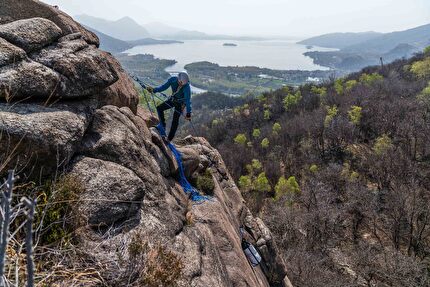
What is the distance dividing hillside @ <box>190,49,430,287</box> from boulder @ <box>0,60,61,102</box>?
1841cm

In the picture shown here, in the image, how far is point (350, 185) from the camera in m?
34.1

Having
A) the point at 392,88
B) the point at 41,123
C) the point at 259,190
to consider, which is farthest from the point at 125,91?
the point at 392,88

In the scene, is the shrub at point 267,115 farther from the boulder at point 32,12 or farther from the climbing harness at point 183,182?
the boulder at point 32,12

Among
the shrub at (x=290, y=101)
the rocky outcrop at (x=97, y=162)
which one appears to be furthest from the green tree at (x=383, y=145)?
the shrub at (x=290, y=101)

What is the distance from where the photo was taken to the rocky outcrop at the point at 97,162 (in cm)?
557

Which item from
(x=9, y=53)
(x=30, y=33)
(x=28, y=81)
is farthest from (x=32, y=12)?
(x=28, y=81)

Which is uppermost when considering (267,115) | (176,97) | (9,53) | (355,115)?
(9,53)

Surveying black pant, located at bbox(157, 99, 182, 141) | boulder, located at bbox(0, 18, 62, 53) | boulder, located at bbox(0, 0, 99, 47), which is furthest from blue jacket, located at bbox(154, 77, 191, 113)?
boulder, located at bbox(0, 18, 62, 53)

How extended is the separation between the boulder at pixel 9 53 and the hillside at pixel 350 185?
62.8ft

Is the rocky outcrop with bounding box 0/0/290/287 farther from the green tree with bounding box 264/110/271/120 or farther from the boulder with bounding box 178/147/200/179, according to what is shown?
the green tree with bounding box 264/110/271/120

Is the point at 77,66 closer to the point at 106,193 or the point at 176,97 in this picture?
the point at 106,193

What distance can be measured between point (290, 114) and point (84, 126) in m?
78.7

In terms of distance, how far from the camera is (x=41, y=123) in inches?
239

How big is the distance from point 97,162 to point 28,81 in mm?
2057
